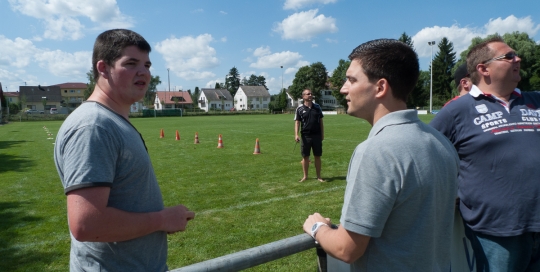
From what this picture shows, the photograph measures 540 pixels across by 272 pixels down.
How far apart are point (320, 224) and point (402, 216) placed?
0.42 meters

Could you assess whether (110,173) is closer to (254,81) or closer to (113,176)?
(113,176)

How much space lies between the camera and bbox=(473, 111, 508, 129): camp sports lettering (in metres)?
2.49

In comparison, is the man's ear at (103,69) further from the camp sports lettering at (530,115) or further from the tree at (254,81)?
the tree at (254,81)

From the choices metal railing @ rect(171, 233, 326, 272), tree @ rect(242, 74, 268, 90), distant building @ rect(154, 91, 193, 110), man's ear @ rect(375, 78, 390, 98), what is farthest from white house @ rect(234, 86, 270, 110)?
man's ear @ rect(375, 78, 390, 98)

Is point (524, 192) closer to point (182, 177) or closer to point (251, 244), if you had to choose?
point (251, 244)

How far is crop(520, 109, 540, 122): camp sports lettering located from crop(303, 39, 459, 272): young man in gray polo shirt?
46.8 inches

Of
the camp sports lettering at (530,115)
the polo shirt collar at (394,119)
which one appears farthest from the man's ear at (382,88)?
the camp sports lettering at (530,115)

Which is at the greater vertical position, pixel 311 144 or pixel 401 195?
pixel 401 195

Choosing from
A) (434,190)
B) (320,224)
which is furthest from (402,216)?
(320,224)

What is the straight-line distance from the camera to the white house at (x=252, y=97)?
12182 cm

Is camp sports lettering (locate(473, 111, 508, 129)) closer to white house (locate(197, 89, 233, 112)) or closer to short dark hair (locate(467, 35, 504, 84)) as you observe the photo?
short dark hair (locate(467, 35, 504, 84))

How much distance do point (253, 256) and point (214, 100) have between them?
398 ft

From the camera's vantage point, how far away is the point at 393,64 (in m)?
1.63

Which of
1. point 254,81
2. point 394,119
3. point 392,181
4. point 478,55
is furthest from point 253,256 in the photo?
point 254,81
